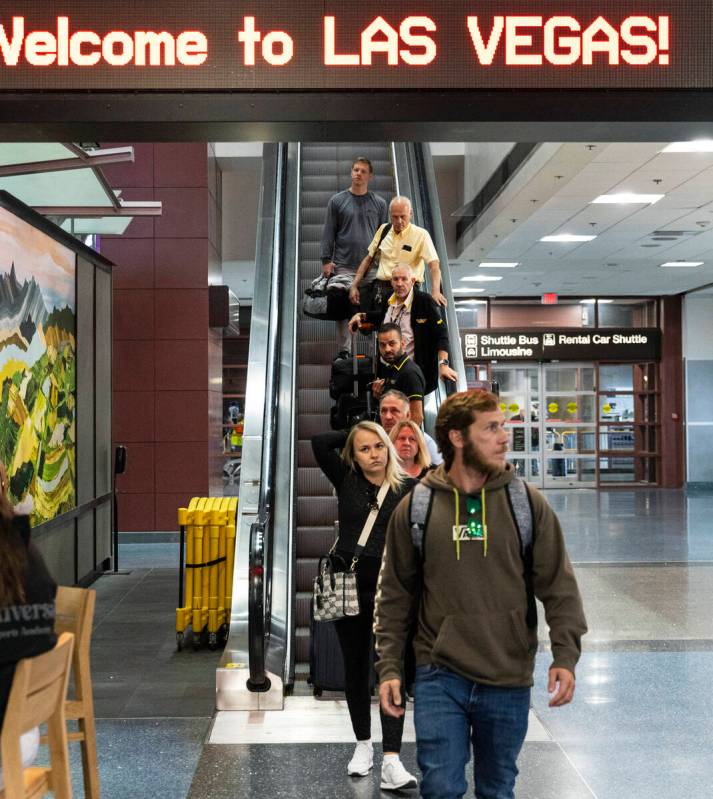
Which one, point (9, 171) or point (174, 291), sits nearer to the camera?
point (9, 171)

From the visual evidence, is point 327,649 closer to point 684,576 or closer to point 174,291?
point 684,576

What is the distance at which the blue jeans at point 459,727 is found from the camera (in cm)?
302

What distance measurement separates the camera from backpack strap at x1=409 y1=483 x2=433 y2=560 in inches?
123

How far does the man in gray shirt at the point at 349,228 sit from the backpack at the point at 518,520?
247 inches

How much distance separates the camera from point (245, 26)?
137 inches

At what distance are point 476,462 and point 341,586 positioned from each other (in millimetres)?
1709

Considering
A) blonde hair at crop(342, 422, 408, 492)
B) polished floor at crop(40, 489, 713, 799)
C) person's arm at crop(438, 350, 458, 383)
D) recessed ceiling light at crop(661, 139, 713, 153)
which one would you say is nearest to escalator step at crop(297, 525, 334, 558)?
polished floor at crop(40, 489, 713, 799)

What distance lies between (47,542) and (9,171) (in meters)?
3.29

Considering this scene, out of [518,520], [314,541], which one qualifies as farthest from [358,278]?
[518,520]

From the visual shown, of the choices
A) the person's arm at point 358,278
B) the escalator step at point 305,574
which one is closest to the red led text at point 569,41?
the escalator step at point 305,574

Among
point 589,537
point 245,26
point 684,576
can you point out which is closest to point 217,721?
point 245,26

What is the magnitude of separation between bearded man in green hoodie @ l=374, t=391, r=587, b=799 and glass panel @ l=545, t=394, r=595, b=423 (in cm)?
2061

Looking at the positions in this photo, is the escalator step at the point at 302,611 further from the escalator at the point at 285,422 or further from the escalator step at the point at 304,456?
the escalator step at the point at 304,456

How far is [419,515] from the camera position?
314 cm
